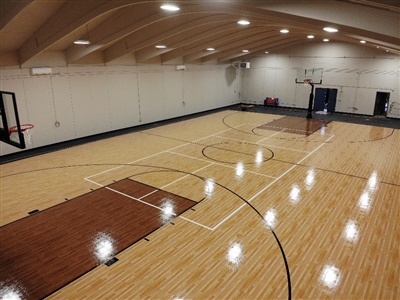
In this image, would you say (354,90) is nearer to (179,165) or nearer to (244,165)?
(244,165)

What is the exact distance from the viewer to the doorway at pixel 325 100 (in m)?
21.4

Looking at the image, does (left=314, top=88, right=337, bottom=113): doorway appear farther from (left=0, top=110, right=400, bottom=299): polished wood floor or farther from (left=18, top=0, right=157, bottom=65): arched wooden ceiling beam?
(left=18, top=0, right=157, bottom=65): arched wooden ceiling beam

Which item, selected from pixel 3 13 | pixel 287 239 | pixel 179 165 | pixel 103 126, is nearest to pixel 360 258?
pixel 287 239

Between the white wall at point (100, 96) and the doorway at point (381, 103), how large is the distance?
11631mm

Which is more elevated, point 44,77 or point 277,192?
point 44,77

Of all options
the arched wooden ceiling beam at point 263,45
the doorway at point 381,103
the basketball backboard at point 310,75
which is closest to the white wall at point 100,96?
the arched wooden ceiling beam at point 263,45

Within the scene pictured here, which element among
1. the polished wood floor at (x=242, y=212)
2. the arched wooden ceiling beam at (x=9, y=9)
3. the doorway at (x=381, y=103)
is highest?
the arched wooden ceiling beam at (x=9, y=9)

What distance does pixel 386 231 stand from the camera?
6582mm

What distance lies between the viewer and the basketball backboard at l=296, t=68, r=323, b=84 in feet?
69.6

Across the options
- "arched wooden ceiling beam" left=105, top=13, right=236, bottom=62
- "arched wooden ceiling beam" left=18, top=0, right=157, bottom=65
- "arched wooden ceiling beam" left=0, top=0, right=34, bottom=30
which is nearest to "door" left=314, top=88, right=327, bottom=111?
"arched wooden ceiling beam" left=105, top=13, right=236, bottom=62

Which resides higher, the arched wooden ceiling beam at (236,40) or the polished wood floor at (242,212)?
the arched wooden ceiling beam at (236,40)

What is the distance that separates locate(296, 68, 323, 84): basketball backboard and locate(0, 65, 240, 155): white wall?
6.74 meters

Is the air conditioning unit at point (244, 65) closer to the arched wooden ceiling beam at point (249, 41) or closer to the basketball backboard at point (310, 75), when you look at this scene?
the arched wooden ceiling beam at point (249, 41)

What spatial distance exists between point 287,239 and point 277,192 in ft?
7.62
